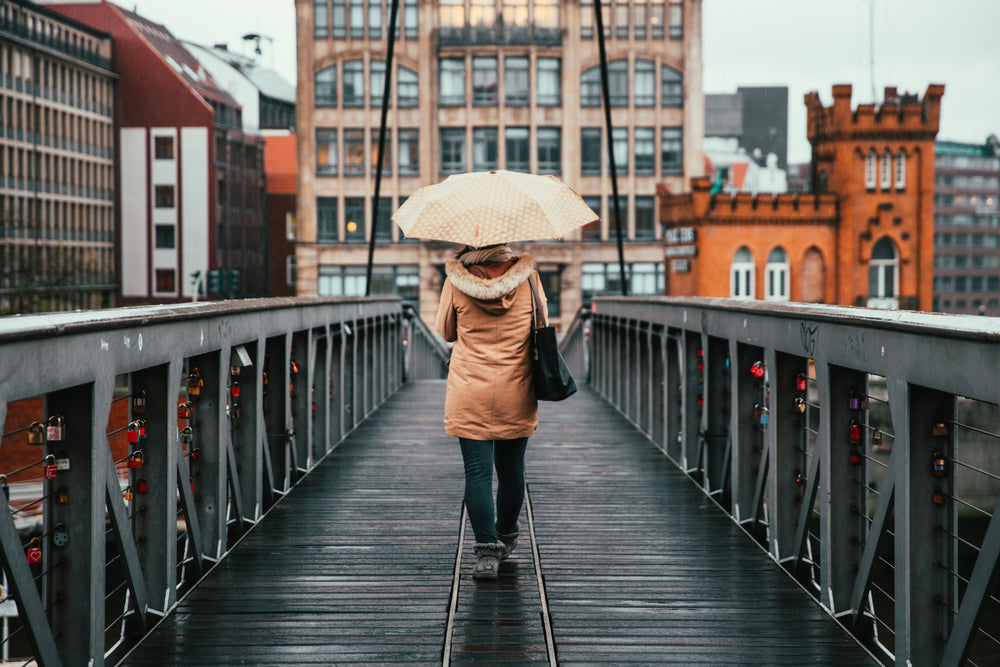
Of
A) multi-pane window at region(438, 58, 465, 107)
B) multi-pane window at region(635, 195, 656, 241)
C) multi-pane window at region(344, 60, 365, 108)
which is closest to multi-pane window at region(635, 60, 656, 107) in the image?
multi-pane window at region(635, 195, 656, 241)

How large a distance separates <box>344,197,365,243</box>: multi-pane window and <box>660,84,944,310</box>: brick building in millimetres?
15601

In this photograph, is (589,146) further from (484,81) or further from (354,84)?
(354,84)

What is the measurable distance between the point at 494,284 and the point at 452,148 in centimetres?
5717

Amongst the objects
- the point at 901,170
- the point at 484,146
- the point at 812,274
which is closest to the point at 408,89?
the point at 484,146

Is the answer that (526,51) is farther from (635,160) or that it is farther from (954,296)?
(954,296)

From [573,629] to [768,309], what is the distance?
77.8 inches

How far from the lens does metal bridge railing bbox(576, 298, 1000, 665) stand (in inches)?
144

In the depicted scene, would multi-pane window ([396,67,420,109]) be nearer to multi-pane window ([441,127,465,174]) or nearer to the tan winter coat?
multi-pane window ([441,127,465,174])

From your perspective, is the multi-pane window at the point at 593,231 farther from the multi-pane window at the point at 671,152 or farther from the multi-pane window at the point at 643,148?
the multi-pane window at the point at 671,152

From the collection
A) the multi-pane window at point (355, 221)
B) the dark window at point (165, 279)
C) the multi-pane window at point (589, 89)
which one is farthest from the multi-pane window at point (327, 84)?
the dark window at point (165, 279)

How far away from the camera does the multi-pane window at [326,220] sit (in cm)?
6106

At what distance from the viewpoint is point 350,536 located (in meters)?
6.52

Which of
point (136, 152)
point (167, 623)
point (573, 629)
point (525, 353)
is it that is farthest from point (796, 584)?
point (136, 152)

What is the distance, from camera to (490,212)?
5543mm
